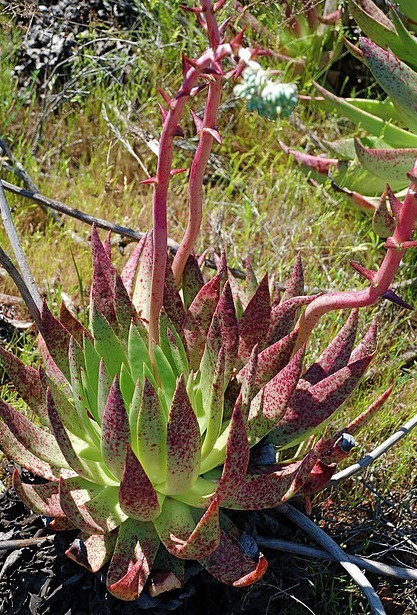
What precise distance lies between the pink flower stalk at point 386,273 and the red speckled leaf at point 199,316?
214 mm

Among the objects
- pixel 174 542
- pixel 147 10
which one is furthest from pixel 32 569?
pixel 147 10

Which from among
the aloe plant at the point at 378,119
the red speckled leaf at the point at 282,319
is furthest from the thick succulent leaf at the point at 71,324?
the aloe plant at the point at 378,119

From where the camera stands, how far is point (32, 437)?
→ 68.2 inches

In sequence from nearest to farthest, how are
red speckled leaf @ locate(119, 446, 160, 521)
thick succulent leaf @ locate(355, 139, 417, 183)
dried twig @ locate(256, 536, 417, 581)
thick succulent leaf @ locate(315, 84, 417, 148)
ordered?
1. red speckled leaf @ locate(119, 446, 160, 521)
2. dried twig @ locate(256, 536, 417, 581)
3. thick succulent leaf @ locate(355, 139, 417, 183)
4. thick succulent leaf @ locate(315, 84, 417, 148)

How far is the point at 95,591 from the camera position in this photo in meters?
1.77

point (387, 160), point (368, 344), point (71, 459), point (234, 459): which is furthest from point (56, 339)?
point (387, 160)

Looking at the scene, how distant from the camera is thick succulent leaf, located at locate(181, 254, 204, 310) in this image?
1956 mm

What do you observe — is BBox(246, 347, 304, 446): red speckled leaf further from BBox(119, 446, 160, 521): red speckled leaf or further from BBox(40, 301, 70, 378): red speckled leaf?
BBox(40, 301, 70, 378): red speckled leaf

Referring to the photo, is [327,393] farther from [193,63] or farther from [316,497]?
[193,63]

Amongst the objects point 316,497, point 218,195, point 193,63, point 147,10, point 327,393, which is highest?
point 193,63

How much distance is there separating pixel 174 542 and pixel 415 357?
142 cm

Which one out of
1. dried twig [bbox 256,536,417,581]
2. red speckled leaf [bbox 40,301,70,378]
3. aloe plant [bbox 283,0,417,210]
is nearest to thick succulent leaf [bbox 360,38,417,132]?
aloe plant [bbox 283,0,417,210]

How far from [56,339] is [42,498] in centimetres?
37

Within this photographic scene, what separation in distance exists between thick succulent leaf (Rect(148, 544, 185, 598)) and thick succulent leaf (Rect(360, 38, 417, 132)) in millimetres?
1594
